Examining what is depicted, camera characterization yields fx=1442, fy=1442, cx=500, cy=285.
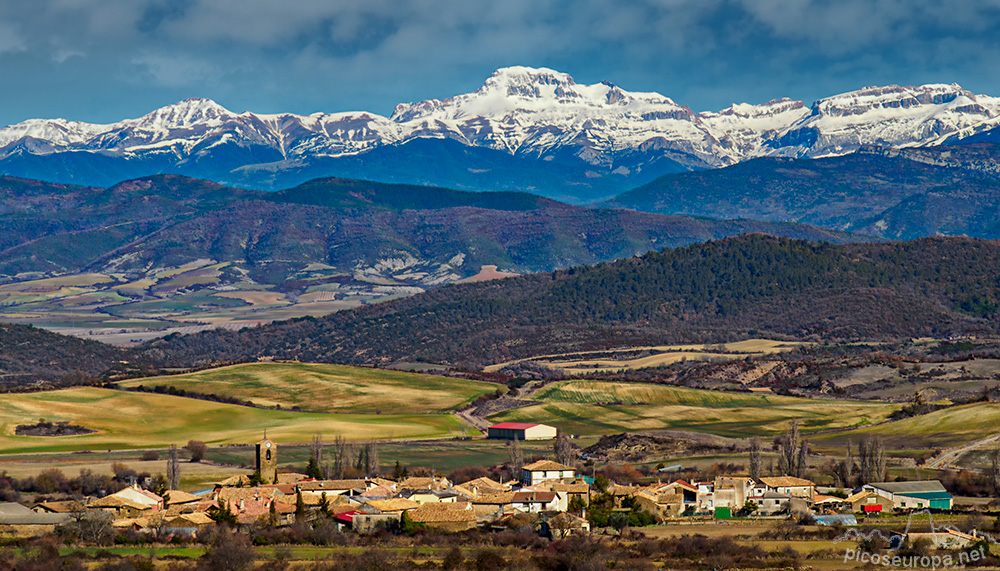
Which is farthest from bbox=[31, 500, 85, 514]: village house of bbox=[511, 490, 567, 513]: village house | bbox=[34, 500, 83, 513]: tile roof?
bbox=[511, 490, 567, 513]: village house

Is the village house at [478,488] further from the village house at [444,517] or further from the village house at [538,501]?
the village house at [444,517]

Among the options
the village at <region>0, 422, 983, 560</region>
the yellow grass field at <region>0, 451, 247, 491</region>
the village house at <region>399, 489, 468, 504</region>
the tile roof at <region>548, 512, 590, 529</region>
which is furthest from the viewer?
the yellow grass field at <region>0, 451, 247, 491</region>

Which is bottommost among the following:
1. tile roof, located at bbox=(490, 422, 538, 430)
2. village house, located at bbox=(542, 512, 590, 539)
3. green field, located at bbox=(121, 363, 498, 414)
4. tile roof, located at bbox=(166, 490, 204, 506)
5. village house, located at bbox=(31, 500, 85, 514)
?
village house, located at bbox=(542, 512, 590, 539)

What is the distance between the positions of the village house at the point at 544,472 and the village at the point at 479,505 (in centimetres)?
9

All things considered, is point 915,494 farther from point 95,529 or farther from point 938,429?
point 95,529

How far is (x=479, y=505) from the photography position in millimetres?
93875

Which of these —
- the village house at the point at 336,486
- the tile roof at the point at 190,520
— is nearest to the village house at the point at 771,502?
the village house at the point at 336,486

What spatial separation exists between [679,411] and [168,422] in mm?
60922

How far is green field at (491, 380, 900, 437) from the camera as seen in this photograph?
16230 cm

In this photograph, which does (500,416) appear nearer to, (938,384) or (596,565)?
(938,384)

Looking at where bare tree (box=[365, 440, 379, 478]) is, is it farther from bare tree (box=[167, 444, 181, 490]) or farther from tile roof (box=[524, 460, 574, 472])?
bare tree (box=[167, 444, 181, 490])

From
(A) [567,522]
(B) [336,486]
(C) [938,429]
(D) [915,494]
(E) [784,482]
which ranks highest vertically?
(C) [938,429]

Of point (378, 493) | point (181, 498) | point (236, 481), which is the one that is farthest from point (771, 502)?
point (181, 498)

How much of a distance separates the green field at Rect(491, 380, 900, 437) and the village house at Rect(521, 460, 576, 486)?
1845 inches
